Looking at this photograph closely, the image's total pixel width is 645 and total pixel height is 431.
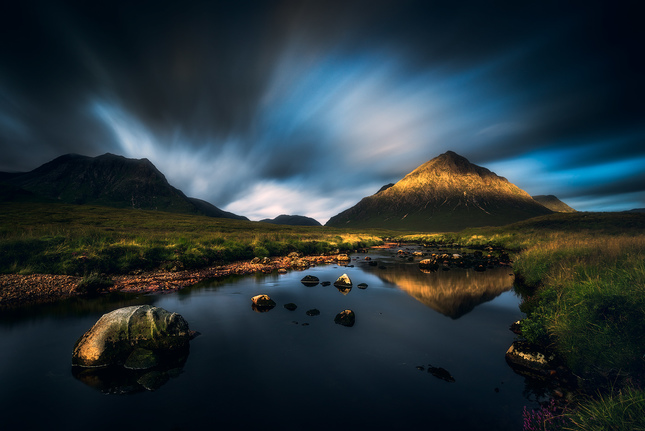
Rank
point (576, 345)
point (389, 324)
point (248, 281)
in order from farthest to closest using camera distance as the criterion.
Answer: point (248, 281) → point (389, 324) → point (576, 345)

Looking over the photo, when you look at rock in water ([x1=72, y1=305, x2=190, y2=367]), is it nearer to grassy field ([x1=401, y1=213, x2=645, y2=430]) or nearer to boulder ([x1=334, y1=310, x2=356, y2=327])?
boulder ([x1=334, y1=310, x2=356, y2=327])

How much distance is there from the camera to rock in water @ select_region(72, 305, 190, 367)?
299 inches

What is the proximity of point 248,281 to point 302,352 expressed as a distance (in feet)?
41.5

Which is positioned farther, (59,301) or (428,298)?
(428,298)

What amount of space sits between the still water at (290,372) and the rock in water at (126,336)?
0.70m

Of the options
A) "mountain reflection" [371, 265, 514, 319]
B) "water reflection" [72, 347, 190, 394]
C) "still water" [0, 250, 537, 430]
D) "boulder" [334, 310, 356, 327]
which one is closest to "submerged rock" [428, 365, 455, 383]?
"still water" [0, 250, 537, 430]

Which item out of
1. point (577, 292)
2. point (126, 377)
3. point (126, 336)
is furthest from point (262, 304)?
point (577, 292)

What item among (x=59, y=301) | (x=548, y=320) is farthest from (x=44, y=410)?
(x=548, y=320)

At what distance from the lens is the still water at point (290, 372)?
5.75 meters

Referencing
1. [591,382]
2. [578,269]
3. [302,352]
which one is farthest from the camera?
[578,269]

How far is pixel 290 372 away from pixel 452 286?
1574cm

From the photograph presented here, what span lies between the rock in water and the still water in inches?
27.7

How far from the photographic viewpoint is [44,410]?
5.93m

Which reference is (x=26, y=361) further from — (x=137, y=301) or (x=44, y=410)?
(x=137, y=301)
